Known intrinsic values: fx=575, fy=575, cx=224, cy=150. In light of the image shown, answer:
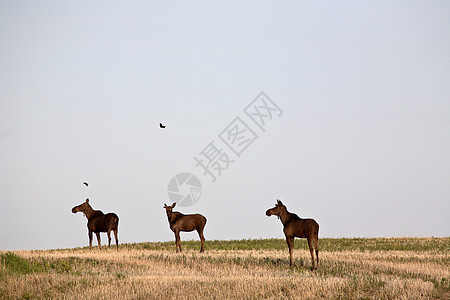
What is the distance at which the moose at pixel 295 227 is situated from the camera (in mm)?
22891

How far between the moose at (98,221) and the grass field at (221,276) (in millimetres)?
4462

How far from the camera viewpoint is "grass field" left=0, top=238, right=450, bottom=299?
691 inches

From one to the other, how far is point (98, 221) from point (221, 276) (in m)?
Result: 13.1

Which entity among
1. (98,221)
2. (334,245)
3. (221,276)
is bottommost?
(221,276)

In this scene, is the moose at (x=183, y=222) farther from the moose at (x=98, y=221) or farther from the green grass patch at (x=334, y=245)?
the green grass patch at (x=334, y=245)

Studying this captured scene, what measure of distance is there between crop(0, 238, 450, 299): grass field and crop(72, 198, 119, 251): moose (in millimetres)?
4462

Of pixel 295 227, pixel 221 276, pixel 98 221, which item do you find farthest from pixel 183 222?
pixel 221 276

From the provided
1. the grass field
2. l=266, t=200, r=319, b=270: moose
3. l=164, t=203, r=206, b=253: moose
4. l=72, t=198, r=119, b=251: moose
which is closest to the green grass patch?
l=72, t=198, r=119, b=251: moose

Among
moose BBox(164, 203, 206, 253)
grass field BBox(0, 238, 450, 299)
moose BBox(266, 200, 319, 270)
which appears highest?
moose BBox(164, 203, 206, 253)

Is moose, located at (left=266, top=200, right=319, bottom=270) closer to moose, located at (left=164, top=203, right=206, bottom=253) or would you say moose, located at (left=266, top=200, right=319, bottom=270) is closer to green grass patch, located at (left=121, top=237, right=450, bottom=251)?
moose, located at (left=164, top=203, right=206, bottom=253)

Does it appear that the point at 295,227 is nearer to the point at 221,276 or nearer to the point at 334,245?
the point at 221,276

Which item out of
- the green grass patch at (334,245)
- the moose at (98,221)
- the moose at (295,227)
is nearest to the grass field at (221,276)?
the moose at (295,227)

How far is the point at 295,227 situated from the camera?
918 inches

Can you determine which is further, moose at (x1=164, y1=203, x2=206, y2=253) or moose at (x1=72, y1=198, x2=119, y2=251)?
moose at (x1=72, y1=198, x2=119, y2=251)
